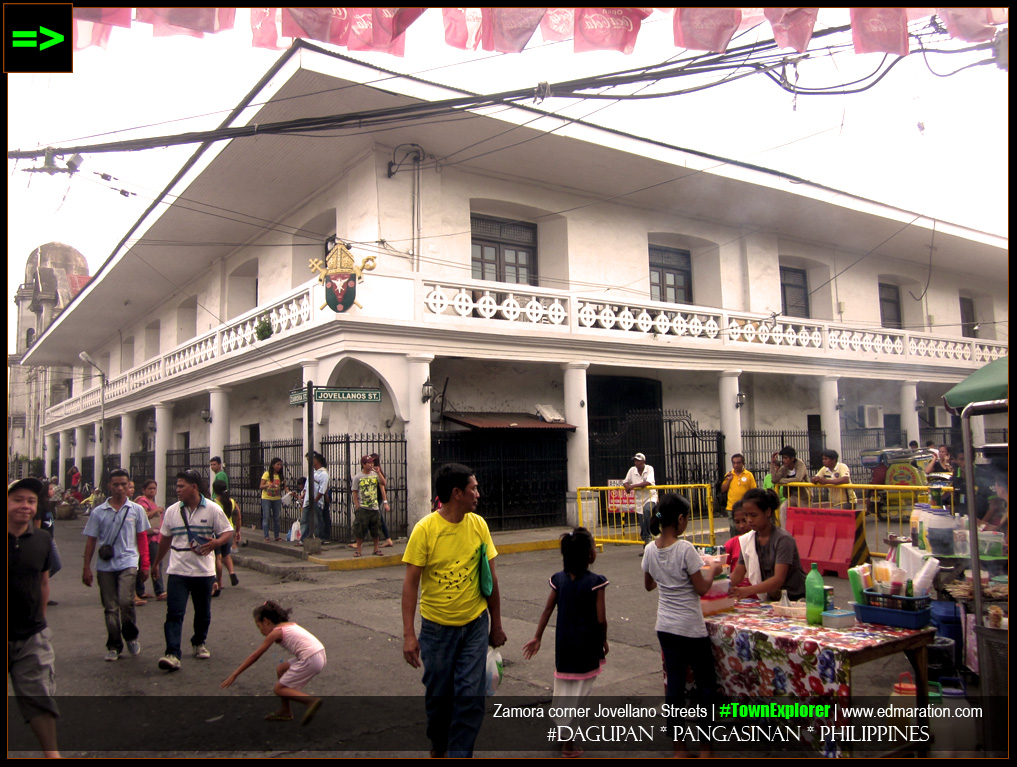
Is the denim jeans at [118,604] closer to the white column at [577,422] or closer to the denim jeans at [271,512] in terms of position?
the denim jeans at [271,512]

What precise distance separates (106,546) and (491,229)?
12.5 metres

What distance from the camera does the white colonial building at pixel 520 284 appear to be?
1458 centimetres

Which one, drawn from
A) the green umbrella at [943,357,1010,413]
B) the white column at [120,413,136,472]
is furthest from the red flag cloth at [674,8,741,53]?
the white column at [120,413,136,472]

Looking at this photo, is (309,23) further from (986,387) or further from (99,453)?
(99,453)

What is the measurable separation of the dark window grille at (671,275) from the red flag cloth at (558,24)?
14.2 m

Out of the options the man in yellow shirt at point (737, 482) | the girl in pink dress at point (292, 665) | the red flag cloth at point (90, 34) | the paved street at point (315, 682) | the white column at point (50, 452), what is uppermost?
the red flag cloth at point (90, 34)

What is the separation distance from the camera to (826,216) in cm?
2098

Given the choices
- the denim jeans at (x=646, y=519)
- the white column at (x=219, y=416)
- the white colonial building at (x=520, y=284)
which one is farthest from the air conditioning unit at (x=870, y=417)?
the white column at (x=219, y=416)

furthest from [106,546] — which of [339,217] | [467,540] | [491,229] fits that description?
[491,229]

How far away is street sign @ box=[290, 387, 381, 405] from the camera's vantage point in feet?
42.5

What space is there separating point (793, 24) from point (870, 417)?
1966 centimetres

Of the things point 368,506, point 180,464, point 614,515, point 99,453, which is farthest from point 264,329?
point 99,453

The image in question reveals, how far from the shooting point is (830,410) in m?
20.7

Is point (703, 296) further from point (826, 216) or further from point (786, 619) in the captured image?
point (786, 619)
